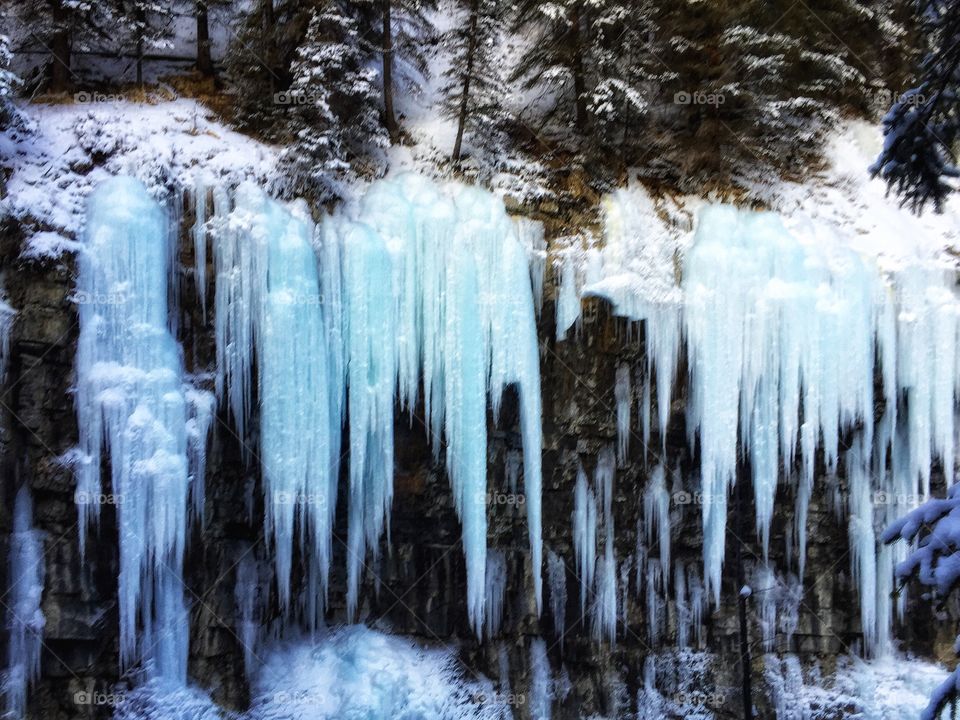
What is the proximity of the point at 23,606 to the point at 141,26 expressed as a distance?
8.31m

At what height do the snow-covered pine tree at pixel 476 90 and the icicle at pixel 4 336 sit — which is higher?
the snow-covered pine tree at pixel 476 90

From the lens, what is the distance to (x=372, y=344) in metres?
10.6

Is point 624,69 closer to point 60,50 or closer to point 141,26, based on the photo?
point 141,26

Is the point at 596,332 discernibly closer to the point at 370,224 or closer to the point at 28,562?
the point at 370,224

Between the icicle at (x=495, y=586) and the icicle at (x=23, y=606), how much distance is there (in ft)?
17.8

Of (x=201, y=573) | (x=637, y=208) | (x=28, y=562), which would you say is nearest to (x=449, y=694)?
(x=201, y=573)

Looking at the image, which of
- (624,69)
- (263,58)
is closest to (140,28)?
(263,58)

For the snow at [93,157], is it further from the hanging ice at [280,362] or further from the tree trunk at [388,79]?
the tree trunk at [388,79]

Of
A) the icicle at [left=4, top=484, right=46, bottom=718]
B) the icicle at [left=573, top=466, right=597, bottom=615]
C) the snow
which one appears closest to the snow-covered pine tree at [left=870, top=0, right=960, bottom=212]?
the icicle at [left=573, top=466, right=597, bottom=615]

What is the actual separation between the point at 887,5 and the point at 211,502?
14.3 metres

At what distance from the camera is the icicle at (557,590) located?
11594mm

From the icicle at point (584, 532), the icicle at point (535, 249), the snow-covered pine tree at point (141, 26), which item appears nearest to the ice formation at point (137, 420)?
the snow-covered pine tree at point (141, 26)

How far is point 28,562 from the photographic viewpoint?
9438 millimetres

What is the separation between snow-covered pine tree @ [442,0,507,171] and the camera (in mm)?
12281
